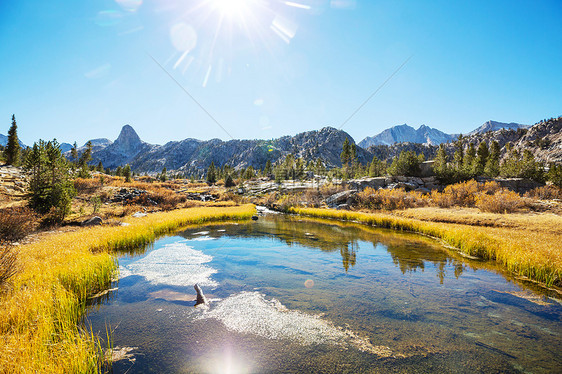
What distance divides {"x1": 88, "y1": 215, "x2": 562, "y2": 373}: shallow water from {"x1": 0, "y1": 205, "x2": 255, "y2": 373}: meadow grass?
36.7 inches

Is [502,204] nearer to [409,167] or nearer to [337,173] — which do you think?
[409,167]

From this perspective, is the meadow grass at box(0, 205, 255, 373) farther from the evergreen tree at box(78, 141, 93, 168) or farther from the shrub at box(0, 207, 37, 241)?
the evergreen tree at box(78, 141, 93, 168)

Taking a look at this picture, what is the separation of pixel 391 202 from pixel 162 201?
43495 mm

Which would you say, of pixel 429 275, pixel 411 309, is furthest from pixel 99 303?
pixel 429 275

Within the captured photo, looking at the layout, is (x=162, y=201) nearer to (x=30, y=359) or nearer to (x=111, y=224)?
(x=111, y=224)

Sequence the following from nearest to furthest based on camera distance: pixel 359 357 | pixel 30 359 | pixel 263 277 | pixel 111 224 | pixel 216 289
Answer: pixel 30 359 < pixel 359 357 < pixel 216 289 < pixel 263 277 < pixel 111 224

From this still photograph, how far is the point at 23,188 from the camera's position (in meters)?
28.8

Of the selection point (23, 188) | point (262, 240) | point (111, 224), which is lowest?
point (262, 240)

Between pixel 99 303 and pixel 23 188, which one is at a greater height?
pixel 23 188

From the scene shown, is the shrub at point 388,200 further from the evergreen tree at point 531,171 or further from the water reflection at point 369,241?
the evergreen tree at point 531,171

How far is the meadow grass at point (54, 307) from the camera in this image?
15.2 ft

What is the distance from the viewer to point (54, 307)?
6.92 m

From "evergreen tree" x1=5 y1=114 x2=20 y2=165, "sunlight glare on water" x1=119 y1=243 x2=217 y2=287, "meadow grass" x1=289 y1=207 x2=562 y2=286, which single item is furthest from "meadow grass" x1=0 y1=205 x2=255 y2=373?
"evergreen tree" x1=5 y1=114 x2=20 y2=165

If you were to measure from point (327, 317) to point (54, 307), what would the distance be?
918 cm
